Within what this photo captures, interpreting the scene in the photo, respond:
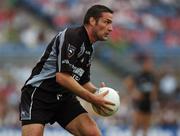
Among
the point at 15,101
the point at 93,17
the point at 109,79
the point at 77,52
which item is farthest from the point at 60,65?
the point at 109,79

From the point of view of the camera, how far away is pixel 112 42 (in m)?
18.6

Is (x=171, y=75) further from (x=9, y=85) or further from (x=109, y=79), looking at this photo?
(x=9, y=85)

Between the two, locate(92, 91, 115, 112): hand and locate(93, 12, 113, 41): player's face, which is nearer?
locate(92, 91, 115, 112): hand

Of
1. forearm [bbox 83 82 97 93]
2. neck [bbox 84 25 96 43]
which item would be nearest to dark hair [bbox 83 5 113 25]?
neck [bbox 84 25 96 43]

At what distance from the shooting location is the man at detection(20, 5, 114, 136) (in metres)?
6.90

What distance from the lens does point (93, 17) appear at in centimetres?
703

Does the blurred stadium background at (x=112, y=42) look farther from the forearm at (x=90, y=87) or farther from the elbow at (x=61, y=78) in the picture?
the elbow at (x=61, y=78)

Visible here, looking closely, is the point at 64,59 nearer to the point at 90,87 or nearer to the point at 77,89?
the point at 77,89

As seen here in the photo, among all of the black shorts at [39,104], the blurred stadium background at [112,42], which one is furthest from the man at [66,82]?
the blurred stadium background at [112,42]

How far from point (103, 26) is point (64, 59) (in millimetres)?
586

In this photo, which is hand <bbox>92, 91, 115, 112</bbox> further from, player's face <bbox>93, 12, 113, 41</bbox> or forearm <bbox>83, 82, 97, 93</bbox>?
player's face <bbox>93, 12, 113, 41</bbox>

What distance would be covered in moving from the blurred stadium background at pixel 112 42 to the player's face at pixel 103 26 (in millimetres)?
9023

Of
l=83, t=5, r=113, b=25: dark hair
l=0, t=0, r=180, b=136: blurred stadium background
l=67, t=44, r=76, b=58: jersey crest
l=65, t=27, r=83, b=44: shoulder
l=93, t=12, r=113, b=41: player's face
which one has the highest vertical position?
l=83, t=5, r=113, b=25: dark hair

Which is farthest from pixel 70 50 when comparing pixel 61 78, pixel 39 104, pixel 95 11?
pixel 39 104
